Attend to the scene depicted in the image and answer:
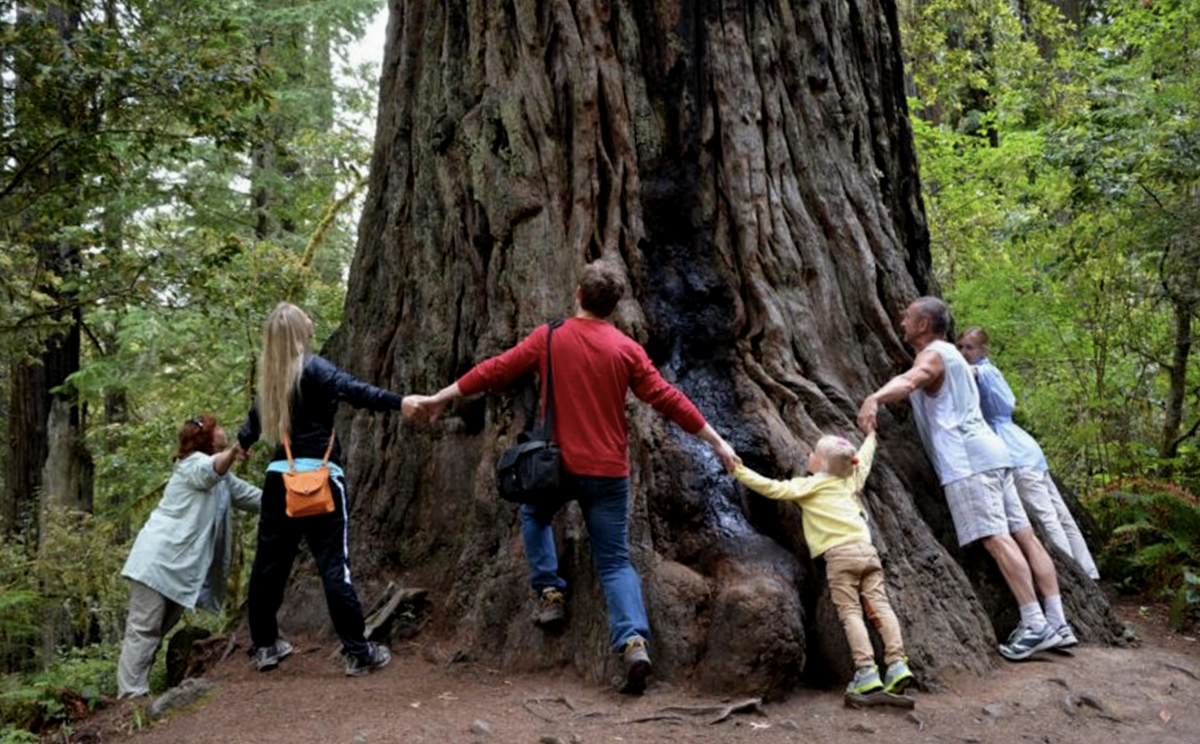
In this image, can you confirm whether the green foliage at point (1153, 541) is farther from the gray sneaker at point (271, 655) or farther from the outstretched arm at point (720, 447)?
the gray sneaker at point (271, 655)

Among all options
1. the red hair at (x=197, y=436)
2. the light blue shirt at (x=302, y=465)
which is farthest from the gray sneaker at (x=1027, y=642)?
the red hair at (x=197, y=436)

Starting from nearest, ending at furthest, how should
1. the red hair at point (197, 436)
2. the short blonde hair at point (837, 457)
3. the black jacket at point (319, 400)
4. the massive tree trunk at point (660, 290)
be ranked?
the short blonde hair at point (837, 457), the massive tree trunk at point (660, 290), the black jacket at point (319, 400), the red hair at point (197, 436)

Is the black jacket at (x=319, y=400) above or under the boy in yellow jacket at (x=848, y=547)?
above

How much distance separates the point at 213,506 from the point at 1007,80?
13.4 metres

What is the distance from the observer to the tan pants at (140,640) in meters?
6.59

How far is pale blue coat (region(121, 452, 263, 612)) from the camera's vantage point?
663cm

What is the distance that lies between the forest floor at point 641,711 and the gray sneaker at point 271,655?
0.08 metres

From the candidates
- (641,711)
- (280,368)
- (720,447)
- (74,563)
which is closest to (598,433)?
(720,447)

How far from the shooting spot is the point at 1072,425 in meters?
10.4

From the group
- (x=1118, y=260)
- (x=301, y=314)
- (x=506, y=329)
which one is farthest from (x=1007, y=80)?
(x=301, y=314)

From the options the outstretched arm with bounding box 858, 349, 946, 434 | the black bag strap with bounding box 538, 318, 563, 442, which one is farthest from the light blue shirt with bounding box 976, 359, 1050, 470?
the black bag strap with bounding box 538, 318, 563, 442

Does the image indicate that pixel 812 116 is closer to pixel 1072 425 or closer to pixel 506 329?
pixel 506 329

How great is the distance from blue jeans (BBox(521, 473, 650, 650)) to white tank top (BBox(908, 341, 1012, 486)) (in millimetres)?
2056

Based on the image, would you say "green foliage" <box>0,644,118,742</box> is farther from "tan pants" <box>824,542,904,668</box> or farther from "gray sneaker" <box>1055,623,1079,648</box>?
"gray sneaker" <box>1055,623,1079,648</box>
